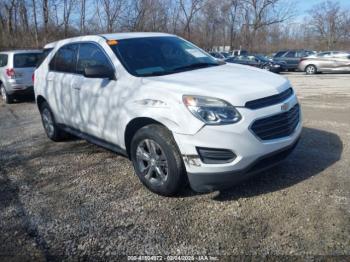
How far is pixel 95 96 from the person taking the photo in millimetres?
4633

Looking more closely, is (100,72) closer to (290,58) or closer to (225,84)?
(225,84)

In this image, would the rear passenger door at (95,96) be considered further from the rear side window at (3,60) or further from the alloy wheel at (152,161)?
the rear side window at (3,60)

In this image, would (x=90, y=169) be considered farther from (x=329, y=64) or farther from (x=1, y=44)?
(x=1, y=44)

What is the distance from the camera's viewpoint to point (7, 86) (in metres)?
11.5

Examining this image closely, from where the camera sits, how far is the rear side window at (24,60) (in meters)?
11.4

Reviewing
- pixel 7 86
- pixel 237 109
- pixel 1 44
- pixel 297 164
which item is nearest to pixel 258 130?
pixel 237 109

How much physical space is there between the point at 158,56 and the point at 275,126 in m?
1.80

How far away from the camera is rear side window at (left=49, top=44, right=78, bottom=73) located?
5.29m

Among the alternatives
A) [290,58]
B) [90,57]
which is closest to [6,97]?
[90,57]

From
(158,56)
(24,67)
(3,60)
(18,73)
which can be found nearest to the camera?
(158,56)

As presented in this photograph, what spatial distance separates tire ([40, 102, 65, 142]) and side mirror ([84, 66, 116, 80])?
81.4 inches

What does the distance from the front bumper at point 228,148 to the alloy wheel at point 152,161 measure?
356mm

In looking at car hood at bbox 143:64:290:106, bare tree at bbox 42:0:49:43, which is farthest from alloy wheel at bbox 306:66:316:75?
bare tree at bbox 42:0:49:43

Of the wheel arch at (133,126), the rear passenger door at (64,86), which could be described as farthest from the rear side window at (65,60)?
the wheel arch at (133,126)
